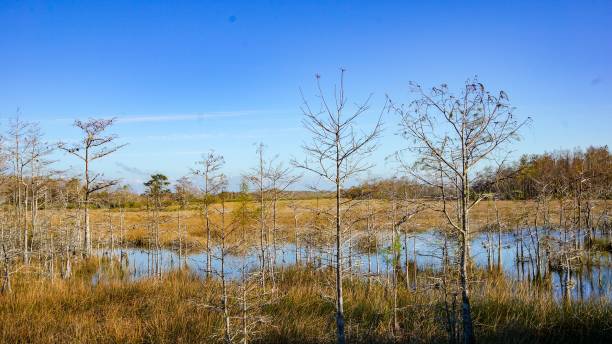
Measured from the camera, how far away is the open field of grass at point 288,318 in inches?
333

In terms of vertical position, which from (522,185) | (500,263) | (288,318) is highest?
(522,185)

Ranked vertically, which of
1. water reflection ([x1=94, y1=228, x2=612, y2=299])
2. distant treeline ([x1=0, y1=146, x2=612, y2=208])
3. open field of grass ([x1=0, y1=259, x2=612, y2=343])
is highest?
distant treeline ([x1=0, y1=146, x2=612, y2=208])

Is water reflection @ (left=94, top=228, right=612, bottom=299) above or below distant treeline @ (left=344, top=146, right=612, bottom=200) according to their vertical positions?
below

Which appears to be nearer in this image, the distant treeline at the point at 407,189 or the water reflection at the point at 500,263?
the distant treeline at the point at 407,189

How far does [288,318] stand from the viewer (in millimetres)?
10148

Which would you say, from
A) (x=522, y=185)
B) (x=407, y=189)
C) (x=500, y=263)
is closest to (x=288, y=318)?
(x=407, y=189)

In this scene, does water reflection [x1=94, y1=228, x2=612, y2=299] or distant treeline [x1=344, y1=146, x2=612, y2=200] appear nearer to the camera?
distant treeline [x1=344, y1=146, x2=612, y2=200]

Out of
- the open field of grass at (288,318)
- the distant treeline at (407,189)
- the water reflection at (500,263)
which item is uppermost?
the distant treeline at (407,189)

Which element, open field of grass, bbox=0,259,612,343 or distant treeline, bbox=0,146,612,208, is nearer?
distant treeline, bbox=0,146,612,208

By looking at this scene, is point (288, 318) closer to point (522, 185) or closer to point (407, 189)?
point (407, 189)

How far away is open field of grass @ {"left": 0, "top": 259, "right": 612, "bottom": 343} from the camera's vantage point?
27.8ft

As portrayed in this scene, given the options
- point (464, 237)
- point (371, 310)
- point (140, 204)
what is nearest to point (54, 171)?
point (371, 310)

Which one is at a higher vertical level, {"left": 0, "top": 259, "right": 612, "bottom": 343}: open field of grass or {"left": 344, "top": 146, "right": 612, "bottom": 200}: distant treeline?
{"left": 344, "top": 146, "right": 612, "bottom": 200}: distant treeline

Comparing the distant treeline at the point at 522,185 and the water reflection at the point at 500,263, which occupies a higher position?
the distant treeline at the point at 522,185
